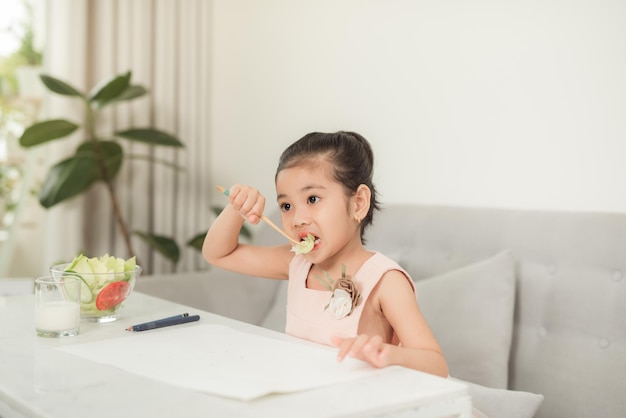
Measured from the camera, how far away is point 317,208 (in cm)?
146

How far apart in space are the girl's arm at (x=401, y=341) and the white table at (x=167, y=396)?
0.03m

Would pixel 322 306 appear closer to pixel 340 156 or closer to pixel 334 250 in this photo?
pixel 334 250

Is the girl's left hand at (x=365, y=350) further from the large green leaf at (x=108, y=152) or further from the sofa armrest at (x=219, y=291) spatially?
the large green leaf at (x=108, y=152)

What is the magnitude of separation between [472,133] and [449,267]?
1.51 ft

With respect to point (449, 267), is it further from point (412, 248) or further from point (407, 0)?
point (407, 0)

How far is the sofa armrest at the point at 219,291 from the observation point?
2506mm

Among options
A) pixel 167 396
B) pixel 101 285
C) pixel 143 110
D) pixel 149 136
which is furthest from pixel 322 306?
pixel 143 110

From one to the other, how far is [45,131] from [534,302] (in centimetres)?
202

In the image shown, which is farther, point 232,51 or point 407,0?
point 232,51

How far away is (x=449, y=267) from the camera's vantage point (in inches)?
85.9

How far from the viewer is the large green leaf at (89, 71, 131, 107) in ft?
10.1

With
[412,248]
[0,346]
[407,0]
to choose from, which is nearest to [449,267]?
[412,248]

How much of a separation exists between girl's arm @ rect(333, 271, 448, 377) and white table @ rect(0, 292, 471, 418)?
3 cm

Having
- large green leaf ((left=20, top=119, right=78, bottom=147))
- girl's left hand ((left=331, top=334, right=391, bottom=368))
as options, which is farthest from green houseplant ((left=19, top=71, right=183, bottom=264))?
girl's left hand ((left=331, top=334, right=391, bottom=368))
